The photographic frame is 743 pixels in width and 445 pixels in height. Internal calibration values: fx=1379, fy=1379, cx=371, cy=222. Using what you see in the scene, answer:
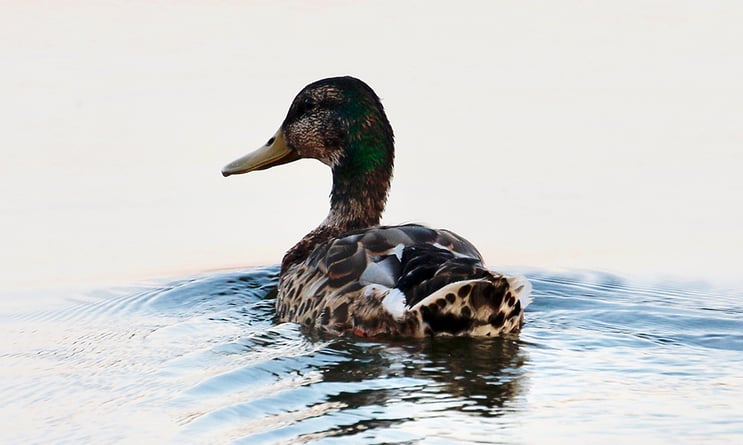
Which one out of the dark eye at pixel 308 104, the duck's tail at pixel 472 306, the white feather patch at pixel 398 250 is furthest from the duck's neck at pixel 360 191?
A: the duck's tail at pixel 472 306

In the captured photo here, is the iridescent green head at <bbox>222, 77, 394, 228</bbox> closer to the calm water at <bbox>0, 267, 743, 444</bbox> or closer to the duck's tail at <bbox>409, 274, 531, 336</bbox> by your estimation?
the calm water at <bbox>0, 267, 743, 444</bbox>

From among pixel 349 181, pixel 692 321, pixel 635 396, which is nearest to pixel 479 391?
pixel 635 396

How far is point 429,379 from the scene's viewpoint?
708 centimetres

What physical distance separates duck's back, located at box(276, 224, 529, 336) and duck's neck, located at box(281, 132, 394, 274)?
0.86 metres

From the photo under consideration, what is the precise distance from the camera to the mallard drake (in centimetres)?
765

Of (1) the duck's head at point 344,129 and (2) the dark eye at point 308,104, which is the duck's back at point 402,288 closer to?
(1) the duck's head at point 344,129

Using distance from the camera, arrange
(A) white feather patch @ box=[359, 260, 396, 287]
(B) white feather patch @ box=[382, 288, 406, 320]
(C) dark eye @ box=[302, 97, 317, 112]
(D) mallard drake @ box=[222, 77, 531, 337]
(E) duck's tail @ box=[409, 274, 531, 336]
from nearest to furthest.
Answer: (E) duck's tail @ box=[409, 274, 531, 336] < (D) mallard drake @ box=[222, 77, 531, 337] < (B) white feather patch @ box=[382, 288, 406, 320] < (A) white feather patch @ box=[359, 260, 396, 287] < (C) dark eye @ box=[302, 97, 317, 112]

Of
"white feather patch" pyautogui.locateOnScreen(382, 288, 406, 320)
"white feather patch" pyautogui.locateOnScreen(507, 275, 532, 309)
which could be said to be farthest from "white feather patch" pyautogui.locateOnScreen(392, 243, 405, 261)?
"white feather patch" pyautogui.locateOnScreen(507, 275, 532, 309)

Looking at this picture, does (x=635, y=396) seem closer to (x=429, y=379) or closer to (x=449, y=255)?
(x=429, y=379)

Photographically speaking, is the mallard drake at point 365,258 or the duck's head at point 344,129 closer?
the mallard drake at point 365,258

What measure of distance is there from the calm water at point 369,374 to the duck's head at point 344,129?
3.74 ft

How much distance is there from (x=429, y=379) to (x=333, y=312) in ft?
4.38

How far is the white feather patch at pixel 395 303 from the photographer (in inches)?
306

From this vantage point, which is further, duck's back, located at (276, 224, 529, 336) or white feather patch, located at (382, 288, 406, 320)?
white feather patch, located at (382, 288, 406, 320)
